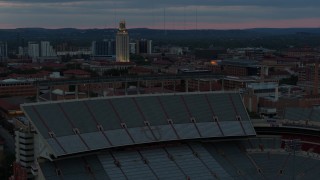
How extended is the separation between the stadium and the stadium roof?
0.19 feet

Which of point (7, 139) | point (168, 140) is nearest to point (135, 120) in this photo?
point (168, 140)

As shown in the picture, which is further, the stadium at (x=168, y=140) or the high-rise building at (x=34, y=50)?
the high-rise building at (x=34, y=50)

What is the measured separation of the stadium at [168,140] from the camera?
3145 centimetres

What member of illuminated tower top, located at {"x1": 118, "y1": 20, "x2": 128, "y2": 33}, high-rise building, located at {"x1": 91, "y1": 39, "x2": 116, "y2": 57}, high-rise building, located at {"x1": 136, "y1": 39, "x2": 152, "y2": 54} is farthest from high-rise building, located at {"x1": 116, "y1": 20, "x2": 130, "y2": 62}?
high-rise building, located at {"x1": 136, "y1": 39, "x2": 152, "y2": 54}

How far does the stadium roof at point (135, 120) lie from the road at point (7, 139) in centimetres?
1829

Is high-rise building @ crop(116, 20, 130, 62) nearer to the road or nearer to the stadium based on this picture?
the road

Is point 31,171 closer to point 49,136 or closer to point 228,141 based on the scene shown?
point 49,136

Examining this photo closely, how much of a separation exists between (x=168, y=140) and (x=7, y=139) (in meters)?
26.9

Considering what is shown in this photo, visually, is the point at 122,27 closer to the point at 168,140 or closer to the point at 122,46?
the point at 122,46

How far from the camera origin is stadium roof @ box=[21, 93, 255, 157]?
31.8 meters

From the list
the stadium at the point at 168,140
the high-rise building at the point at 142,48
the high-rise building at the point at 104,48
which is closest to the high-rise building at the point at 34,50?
the high-rise building at the point at 104,48

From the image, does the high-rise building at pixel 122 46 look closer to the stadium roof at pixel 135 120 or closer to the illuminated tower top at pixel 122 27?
the illuminated tower top at pixel 122 27

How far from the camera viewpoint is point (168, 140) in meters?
33.8

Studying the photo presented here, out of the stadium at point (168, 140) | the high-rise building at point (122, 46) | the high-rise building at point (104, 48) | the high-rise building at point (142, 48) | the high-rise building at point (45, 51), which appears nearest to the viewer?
the stadium at point (168, 140)
